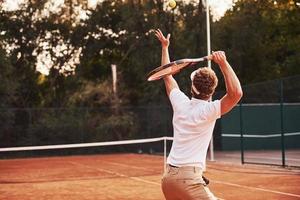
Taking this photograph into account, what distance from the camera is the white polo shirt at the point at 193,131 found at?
4000 mm

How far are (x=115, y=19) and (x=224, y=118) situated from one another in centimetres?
1365

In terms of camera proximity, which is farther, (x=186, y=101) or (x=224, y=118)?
(x=224, y=118)

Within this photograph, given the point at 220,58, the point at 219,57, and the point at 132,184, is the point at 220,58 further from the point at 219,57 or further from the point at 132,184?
the point at 132,184

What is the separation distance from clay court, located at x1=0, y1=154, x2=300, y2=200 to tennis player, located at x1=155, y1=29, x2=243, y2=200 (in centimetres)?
686

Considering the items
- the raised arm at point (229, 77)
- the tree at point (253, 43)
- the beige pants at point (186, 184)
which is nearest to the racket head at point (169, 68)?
the raised arm at point (229, 77)

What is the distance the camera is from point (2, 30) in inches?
1329

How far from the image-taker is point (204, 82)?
13.0 ft

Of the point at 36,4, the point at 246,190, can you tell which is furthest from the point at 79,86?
the point at 246,190

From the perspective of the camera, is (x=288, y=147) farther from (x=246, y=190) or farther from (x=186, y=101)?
(x=186, y=101)

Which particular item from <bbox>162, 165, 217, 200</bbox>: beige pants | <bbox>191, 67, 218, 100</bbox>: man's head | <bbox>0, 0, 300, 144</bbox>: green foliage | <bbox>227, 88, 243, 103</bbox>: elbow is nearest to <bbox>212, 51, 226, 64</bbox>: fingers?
<bbox>191, 67, 218, 100</bbox>: man's head

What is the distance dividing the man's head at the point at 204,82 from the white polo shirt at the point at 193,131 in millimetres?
86

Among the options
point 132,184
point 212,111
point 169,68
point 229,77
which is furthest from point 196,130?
point 132,184

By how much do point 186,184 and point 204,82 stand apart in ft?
2.42

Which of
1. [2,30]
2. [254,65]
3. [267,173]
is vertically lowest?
[267,173]
